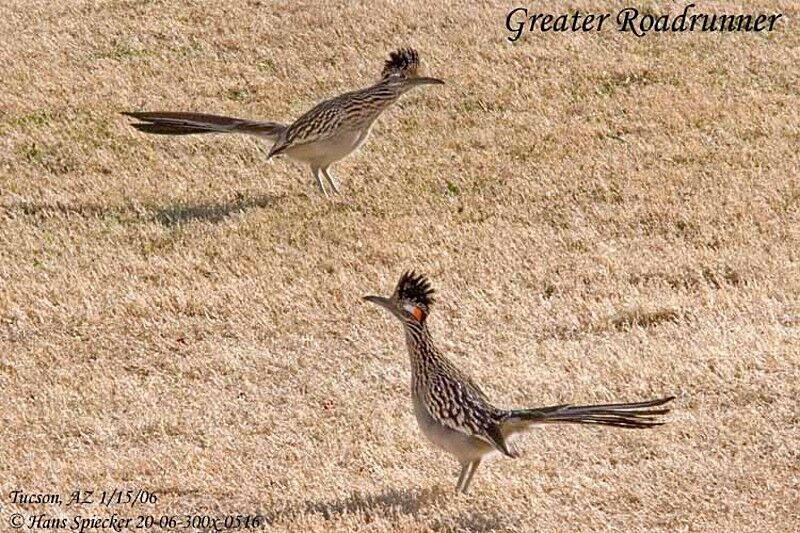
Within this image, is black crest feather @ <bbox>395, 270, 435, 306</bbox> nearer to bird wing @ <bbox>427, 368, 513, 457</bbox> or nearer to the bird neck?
the bird neck

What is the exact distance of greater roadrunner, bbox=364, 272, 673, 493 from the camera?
790cm

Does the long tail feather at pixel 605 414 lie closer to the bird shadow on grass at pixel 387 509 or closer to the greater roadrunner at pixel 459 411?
the greater roadrunner at pixel 459 411

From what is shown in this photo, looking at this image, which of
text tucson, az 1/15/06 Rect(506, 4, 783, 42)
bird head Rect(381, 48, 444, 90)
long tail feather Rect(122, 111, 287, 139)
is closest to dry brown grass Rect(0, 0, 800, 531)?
text tucson, az 1/15/06 Rect(506, 4, 783, 42)

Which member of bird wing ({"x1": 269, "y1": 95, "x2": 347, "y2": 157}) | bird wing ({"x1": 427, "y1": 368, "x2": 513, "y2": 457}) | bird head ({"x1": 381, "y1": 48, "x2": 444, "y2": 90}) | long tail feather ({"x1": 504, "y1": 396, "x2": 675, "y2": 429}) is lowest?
bird wing ({"x1": 427, "y1": 368, "x2": 513, "y2": 457})

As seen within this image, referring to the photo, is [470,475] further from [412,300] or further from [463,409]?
[412,300]

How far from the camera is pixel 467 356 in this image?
11602mm

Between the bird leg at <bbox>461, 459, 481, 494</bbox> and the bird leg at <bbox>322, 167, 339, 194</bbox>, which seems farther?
the bird leg at <bbox>322, 167, 339, 194</bbox>

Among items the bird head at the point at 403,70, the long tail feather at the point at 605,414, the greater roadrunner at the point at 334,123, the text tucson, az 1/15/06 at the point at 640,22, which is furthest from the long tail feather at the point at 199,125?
the long tail feather at the point at 605,414

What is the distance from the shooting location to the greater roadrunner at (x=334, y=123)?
15.0m

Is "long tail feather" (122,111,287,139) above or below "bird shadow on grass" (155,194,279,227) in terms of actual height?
above

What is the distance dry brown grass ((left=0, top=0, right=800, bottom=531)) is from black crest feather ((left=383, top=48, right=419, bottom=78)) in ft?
4.69

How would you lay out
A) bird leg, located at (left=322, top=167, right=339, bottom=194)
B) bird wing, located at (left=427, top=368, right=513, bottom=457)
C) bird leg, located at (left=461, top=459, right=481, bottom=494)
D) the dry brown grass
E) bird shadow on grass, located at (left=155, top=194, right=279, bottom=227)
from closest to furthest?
bird wing, located at (left=427, top=368, right=513, bottom=457) < bird leg, located at (left=461, top=459, right=481, bottom=494) < the dry brown grass < bird shadow on grass, located at (left=155, top=194, right=279, bottom=227) < bird leg, located at (left=322, top=167, right=339, bottom=194)

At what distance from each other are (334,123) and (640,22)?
804 centimetres

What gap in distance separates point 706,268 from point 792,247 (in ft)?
3.72
